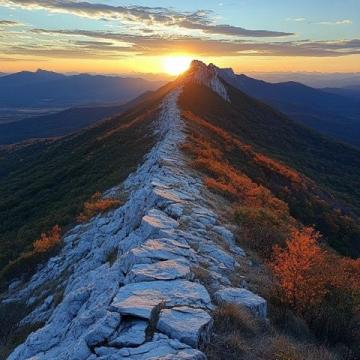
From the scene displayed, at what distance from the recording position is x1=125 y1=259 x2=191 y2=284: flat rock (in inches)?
395

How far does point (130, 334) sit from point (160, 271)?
255 cm

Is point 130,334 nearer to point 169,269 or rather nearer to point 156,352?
point 156,352

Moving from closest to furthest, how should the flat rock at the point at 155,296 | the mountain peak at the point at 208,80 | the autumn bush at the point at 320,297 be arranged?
the flat rock at the point at 155,296
the autumn bush at the point at 320,297
the mountain peak at the point at 208,80

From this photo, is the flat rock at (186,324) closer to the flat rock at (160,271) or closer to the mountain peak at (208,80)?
the flat rock at (160,271)

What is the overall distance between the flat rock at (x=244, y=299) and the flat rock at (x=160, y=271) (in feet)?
2.88

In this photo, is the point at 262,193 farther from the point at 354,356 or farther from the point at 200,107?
the point at 200,107

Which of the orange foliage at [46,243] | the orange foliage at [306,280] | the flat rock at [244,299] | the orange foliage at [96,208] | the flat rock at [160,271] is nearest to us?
the flat rock at [244,299]

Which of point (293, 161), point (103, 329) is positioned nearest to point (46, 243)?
point (103, 329)

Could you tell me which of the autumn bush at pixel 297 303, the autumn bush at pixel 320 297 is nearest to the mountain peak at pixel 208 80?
the autumn bush at pixel 297 303

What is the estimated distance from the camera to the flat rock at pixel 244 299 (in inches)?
383

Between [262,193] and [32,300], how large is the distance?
15.2m

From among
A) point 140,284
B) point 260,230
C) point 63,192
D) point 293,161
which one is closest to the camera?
point 140,284

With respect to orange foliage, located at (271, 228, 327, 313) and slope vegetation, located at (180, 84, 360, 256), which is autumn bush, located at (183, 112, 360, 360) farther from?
slope vegetation, located at (180, 84, 360, 256)

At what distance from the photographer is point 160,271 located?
10398 mm
